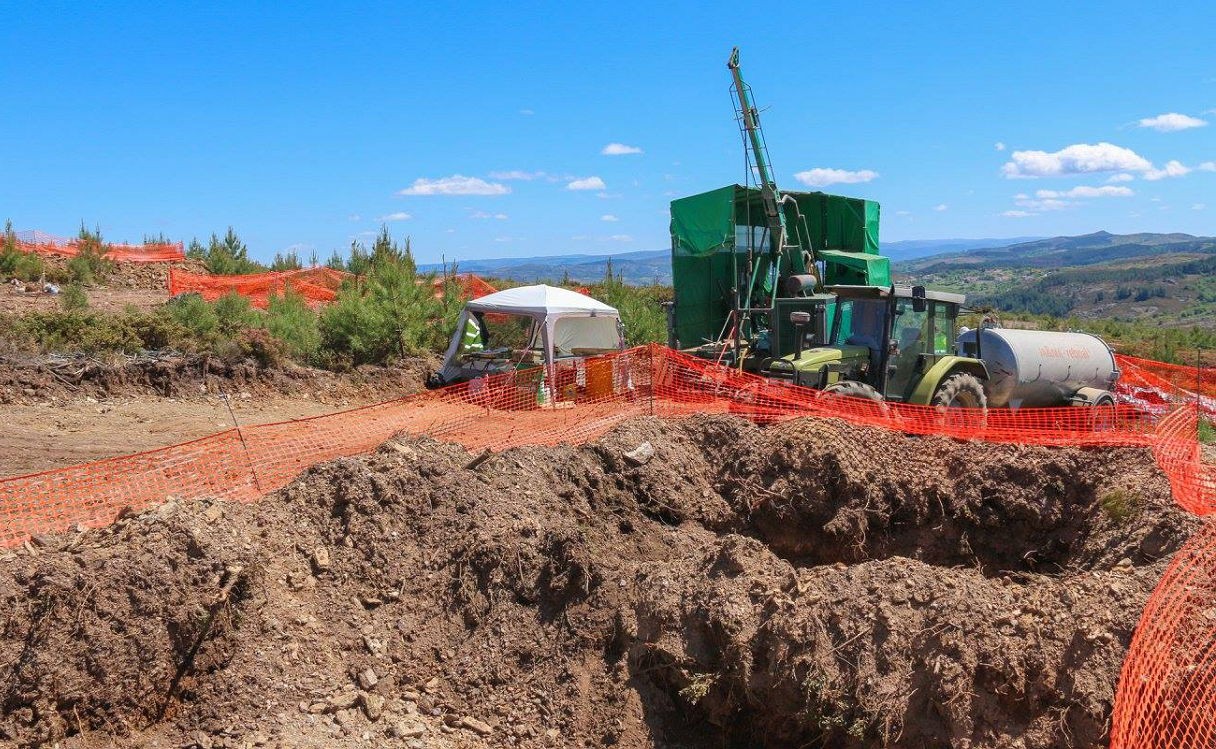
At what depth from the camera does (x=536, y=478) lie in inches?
278

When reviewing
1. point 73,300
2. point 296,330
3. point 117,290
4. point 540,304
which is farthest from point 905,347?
point 117,290

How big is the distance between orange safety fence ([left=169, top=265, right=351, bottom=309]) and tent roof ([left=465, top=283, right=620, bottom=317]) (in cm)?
894

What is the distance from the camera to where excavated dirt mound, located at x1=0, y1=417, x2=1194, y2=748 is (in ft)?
15.1

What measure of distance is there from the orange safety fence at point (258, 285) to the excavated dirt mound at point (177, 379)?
6443 millimetres

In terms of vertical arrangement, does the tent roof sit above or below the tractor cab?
above

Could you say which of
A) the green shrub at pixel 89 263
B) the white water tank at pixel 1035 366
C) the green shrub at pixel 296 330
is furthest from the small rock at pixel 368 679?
the green shrub at pixel 89 263

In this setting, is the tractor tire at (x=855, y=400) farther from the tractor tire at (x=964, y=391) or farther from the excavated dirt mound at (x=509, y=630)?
the excavated dirt mound at (x=509, y=630)

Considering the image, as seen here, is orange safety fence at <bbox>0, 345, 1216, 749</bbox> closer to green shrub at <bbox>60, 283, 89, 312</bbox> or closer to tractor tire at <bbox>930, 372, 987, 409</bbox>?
tractor tire at <bbox>930, 372, 987, 409</bbox>

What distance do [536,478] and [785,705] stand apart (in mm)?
2802

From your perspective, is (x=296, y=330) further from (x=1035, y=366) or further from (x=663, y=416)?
(x=1035, y=366)

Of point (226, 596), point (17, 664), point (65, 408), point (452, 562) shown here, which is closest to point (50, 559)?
point (17, 664)

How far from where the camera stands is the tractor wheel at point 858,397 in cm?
899

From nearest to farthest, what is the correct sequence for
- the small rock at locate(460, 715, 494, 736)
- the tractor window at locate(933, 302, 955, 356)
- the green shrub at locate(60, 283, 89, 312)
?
the small rock at locate(460, 715, 494, 736), the tractor window at locate(933, 302, 955, 356), the green shrub at locate(60, 283, 89, 312)

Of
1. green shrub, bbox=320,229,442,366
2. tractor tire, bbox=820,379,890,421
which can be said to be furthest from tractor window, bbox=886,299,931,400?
green shrub, bbox=320,229,442,366
